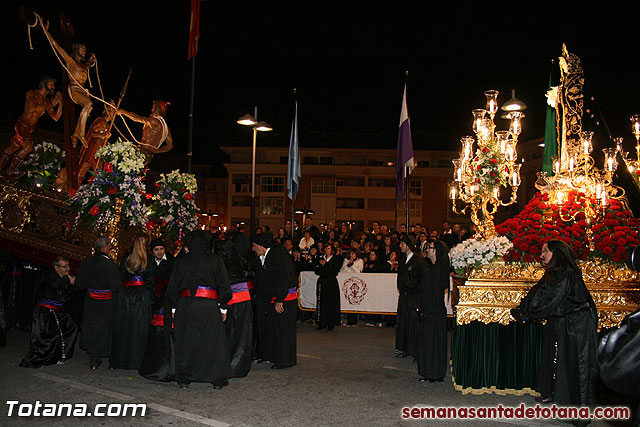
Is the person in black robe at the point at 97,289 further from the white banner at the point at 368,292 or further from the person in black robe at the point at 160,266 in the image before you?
the white banner at the point at 368,292

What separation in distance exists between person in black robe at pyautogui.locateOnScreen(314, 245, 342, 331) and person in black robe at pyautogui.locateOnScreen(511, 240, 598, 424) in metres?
7.82

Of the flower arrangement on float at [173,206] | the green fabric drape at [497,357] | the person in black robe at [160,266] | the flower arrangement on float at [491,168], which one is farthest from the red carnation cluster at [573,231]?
the flower arrangement on float at [173,206]

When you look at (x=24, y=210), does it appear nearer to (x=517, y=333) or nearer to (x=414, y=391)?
(x=414, y=391)

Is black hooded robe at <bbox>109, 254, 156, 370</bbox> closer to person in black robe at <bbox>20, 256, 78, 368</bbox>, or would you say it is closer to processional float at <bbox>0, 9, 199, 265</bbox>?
person in black robe at <bbox>20, 256, 78, 368</bbox>

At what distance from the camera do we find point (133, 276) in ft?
28.8

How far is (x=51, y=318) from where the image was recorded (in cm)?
885

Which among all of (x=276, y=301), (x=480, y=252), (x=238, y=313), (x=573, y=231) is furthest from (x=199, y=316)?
(x=573, y=231)

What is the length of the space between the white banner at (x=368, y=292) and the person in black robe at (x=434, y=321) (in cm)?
618

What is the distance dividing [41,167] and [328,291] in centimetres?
749

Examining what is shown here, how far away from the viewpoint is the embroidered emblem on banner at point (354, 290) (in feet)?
48.8

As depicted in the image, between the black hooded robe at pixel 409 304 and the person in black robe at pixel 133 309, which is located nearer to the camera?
the person in black robe at pixel 133 309

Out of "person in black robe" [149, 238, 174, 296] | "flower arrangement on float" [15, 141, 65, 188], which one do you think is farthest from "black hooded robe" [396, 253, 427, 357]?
"flower arrangement on float" [15, 141, 65, 188]

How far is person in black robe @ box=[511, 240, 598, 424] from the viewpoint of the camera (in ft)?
21.0

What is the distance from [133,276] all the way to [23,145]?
5.99 m
